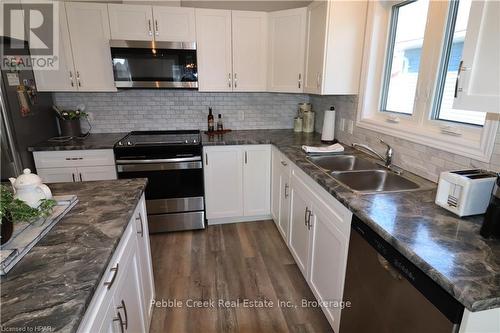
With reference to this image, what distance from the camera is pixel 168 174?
8.69ft

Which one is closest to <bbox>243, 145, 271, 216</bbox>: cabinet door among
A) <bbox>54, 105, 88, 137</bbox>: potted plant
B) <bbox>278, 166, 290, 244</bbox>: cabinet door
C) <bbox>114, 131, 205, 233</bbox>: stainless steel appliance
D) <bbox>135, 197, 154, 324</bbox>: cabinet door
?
<bbox>278, 166, 290, 244</bbox>: cabinet door

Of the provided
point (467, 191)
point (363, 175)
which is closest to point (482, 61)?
point (467, 191)

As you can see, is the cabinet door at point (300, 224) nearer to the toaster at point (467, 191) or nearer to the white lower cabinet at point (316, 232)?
the white lower cabinet at point (316, 232)

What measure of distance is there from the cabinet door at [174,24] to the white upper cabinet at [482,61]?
7.50 feet

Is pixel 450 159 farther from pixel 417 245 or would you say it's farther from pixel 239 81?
pixel 239 81

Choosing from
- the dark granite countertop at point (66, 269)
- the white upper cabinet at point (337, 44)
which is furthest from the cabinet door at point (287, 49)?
the dark granite countertop at point (66, 269)

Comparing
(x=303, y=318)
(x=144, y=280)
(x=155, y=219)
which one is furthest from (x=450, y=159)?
(x=155, y=219)

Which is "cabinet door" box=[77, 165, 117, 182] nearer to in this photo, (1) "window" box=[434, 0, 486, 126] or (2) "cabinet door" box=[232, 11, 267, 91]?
(2) "cabinet door" box=[232, 11, 267, 91]

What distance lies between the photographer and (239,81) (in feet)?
9.48

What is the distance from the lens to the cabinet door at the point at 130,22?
8.16 ft

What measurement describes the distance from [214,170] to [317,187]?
1303 millimetres

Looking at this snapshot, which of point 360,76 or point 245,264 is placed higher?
point 360,76

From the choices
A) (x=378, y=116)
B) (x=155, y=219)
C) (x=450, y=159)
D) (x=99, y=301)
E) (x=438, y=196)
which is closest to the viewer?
(x=99, y=301)

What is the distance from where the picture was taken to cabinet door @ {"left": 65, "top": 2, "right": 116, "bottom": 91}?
8.09 feet
